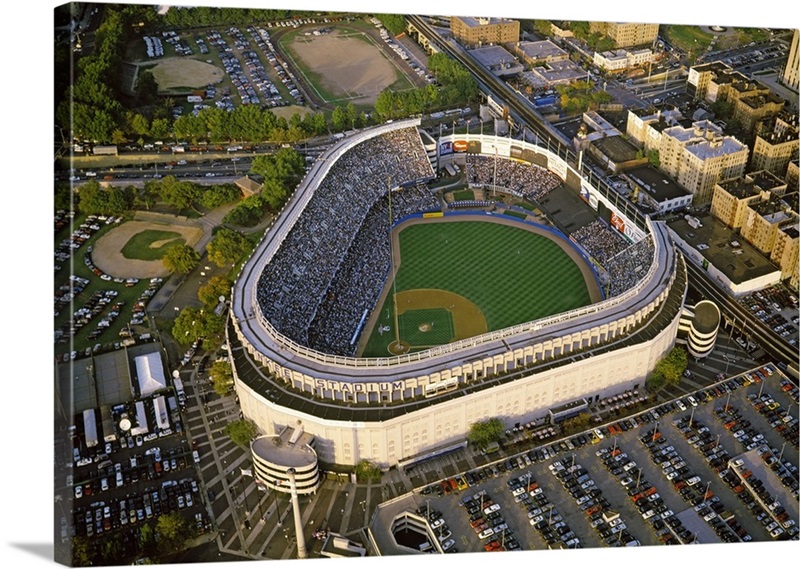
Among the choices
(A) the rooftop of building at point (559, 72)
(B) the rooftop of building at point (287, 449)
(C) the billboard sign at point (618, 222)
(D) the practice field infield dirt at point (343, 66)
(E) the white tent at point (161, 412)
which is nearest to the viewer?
(B) the rooftop of building at point (287, 449)

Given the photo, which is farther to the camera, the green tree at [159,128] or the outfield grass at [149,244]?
the green tree at [159,128]

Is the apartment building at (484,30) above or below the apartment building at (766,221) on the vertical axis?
above

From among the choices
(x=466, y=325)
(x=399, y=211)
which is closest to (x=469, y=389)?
(x=466, y=325)

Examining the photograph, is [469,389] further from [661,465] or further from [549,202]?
[549,202]

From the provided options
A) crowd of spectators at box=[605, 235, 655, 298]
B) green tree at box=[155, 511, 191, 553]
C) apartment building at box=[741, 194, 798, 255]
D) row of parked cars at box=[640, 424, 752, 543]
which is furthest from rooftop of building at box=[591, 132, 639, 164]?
green tree at box=[155, 511, 191, 553]

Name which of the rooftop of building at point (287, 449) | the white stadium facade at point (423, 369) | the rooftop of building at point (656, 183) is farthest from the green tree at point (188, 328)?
the rooftop of building at point (656, 183)

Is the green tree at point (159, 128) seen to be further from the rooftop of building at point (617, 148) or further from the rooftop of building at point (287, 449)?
the rooftop of building at point (287, 449)
